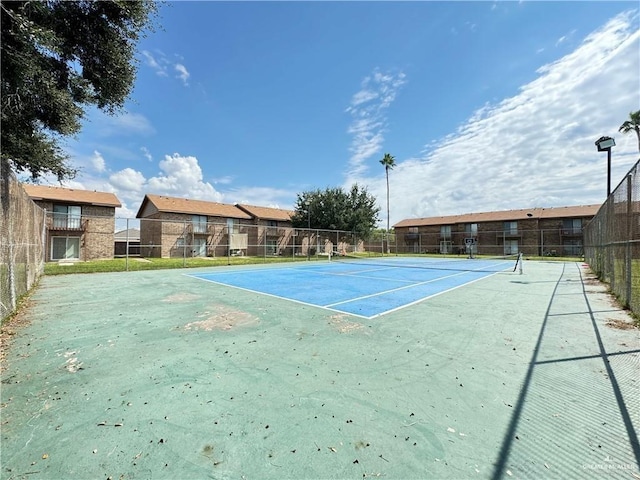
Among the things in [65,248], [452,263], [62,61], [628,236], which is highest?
[62,61]

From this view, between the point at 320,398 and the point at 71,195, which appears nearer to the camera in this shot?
the point at 320,398

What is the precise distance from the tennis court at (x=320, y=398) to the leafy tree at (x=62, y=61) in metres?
5.82

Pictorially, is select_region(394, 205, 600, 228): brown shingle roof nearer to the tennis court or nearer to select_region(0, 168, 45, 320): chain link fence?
the tennis court

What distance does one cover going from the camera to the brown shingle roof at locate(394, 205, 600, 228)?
118 feet

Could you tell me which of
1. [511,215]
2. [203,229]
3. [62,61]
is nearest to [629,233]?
[62,61]

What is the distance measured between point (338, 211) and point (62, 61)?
26.5 m

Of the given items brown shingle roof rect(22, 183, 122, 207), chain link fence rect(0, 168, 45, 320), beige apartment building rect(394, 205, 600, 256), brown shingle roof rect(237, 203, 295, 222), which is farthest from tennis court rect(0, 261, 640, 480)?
brown shingle roof rect(237, 203, 295, 222)

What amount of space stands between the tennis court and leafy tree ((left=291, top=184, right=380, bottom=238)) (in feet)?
88.9

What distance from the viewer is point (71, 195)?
84.5ft

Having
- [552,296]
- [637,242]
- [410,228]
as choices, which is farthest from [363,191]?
[637,242]

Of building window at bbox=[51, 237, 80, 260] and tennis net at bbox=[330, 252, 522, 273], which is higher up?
building window at bbox=[51, 237, 80, 260]

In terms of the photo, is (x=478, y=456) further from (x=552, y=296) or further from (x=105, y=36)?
(x=105, y=36)

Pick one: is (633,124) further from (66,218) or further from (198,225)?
(66,218)

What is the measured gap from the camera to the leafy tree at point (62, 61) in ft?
20.6
